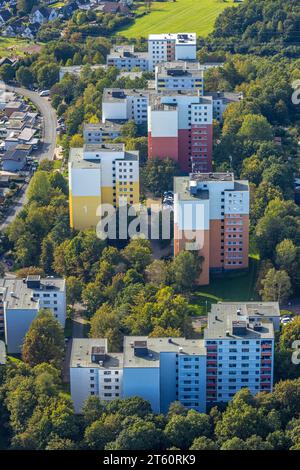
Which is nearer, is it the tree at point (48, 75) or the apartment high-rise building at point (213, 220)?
the apartment high-rise building at point (213, 220)

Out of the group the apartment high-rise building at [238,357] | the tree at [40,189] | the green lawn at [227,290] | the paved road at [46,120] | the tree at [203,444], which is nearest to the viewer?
the tree at [203,444]

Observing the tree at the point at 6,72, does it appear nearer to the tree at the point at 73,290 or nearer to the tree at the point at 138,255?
the tree at the point at 138,255

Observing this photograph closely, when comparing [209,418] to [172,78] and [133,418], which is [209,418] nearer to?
[133,418]

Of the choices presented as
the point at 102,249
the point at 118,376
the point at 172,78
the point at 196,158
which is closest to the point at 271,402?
the point at 118,376

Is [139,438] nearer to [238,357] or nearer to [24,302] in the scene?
[238,357]

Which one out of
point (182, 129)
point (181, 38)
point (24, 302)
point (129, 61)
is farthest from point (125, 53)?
point (24, 302)

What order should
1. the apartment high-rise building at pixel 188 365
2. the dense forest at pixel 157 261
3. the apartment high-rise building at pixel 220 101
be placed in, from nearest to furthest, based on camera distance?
the dense forest at pixel 157 261 < the apartment high-rise building at pixel 188 365 < the apartment high-rise building at pixel 220 101

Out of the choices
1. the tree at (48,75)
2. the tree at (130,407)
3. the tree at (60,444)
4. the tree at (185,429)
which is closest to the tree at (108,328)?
the tree at (130,407)
